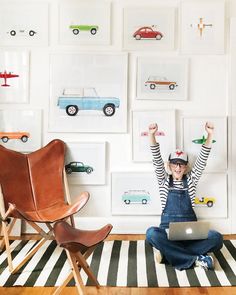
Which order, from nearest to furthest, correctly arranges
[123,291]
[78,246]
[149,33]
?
[78,246] < [123,291] < [149,33]

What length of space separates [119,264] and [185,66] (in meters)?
1.73

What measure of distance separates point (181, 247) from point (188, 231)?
0.13m

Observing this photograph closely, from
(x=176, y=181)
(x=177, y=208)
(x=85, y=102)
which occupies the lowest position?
(x=177, y=208)

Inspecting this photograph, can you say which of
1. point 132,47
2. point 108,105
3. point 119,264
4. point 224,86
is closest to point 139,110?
point 108,105

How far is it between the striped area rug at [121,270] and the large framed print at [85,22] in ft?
5.68

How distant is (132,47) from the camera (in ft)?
11.3

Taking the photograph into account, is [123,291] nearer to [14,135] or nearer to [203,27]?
[14,135]

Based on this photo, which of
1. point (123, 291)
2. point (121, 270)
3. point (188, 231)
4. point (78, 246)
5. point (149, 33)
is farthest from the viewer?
point (149, 33)

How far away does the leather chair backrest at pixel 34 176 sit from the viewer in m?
3.10

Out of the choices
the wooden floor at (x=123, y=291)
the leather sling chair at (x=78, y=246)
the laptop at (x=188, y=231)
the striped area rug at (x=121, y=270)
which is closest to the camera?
the leather sling chair at (x=78, y=246)

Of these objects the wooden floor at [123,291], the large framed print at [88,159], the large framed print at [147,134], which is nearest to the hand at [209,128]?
the large framed print at [147,134]

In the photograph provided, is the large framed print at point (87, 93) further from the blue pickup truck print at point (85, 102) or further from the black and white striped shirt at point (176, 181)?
the black and white striped shirt at point (176, 181)

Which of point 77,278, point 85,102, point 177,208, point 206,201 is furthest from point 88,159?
point 77,278

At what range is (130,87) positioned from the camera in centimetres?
350
